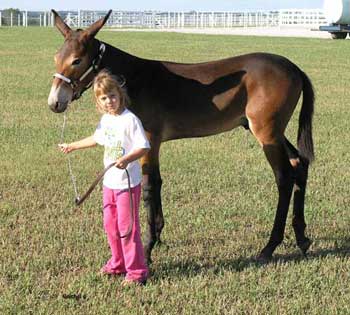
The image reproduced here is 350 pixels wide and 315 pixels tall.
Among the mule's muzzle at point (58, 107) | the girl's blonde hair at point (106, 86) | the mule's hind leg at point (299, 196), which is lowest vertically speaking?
the mule's hind leg at point (299, 196)

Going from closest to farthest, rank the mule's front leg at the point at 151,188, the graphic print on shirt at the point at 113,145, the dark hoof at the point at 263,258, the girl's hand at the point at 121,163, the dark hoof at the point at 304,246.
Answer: the girl's hand at the point at 121,163
the graphic print on shirt at the point at 113,145
the mule's front leg at the point at 151,188
the dark hoof at the point at 263,258
the dark hoof at the point at 304,246

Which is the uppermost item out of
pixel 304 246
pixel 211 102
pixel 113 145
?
pixel 211 102

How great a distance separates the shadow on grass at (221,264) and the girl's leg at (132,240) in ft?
0.66

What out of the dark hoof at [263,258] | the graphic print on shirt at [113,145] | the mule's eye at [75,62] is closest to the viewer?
the graphic print on shirt at [113,145]

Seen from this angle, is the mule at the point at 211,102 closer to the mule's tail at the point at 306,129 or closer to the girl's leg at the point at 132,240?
the mule's tail at the point at 306,129

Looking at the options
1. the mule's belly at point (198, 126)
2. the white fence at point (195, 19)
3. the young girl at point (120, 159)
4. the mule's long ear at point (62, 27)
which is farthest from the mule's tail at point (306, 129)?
the white fence at point (195, 19)

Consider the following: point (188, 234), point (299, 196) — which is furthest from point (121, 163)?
point (299, 196)

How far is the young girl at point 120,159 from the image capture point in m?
4.61

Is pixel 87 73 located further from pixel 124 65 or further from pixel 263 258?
pixel 263 258

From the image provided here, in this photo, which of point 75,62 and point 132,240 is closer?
point 132,240

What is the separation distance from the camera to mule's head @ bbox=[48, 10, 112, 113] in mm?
4805

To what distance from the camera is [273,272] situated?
16.9ft

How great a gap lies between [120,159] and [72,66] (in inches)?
32.6

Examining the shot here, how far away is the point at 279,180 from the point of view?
216 inches
